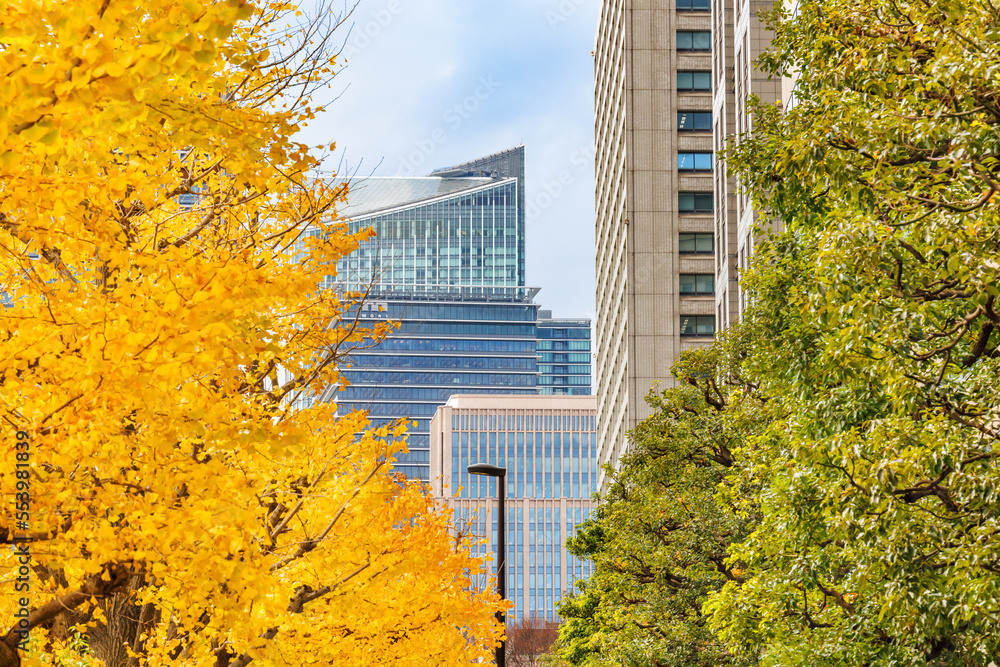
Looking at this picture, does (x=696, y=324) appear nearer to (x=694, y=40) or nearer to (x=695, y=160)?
(x=695, y=160)

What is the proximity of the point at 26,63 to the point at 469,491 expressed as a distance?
179 meters

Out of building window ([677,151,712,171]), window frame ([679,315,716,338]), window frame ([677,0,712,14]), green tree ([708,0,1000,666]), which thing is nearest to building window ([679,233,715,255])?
window frame ([679,315,716,338])

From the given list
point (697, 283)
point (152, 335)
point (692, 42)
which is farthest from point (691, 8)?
point (152, 335)

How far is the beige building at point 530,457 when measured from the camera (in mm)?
180875

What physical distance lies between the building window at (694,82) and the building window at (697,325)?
57.5 feet

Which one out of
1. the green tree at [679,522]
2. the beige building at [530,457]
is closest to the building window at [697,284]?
the green tree at [679,522]

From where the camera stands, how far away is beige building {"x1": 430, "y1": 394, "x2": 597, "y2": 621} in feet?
593

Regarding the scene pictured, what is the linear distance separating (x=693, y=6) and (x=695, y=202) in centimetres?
1533

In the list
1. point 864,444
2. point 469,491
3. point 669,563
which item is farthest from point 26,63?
point 469,491

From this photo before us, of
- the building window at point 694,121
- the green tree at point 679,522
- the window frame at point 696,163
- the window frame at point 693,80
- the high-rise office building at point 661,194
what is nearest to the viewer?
the green tree at point 679,522

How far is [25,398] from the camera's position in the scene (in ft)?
22.0

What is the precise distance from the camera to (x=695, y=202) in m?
76.3

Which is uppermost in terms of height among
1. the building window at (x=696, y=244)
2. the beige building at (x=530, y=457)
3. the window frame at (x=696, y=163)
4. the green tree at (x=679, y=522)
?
the window frame at (x=696, y=163)

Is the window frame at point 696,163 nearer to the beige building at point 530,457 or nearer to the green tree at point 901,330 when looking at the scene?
the green tree at point 901,330
